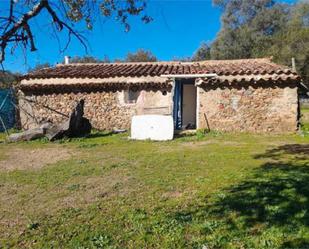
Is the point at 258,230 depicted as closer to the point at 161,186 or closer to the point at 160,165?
the point at 161,186

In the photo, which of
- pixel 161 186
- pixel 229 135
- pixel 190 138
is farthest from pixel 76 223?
pixel 229 135

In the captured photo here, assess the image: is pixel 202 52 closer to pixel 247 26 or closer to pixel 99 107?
pixel 247 26

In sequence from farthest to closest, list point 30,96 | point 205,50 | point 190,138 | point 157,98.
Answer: point 205,50, point 30,96, point 157,98, point 190,138

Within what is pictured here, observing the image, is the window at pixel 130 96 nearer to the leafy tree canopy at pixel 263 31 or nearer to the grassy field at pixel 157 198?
the grassy field at pixel 157 198

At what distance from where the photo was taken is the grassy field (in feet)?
14.6

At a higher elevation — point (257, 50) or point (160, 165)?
point (257, 50)

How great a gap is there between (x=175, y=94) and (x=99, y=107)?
11.4 feet

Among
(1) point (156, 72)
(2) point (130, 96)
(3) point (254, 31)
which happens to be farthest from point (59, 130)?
(3) point (254, 31)

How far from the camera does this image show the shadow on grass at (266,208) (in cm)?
445

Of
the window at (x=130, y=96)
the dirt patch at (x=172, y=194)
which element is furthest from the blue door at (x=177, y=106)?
the dirt patch at (x=172, y=194)

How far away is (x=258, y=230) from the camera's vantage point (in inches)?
177

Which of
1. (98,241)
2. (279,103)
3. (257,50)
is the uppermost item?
(257,50)

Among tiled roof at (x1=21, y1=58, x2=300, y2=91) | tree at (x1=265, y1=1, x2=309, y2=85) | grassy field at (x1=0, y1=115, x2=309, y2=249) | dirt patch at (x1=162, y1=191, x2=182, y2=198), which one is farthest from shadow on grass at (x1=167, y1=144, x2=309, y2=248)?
tree at (x1=265, y1=1, x2=309, y2=85)

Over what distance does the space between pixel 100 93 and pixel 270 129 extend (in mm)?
7488
